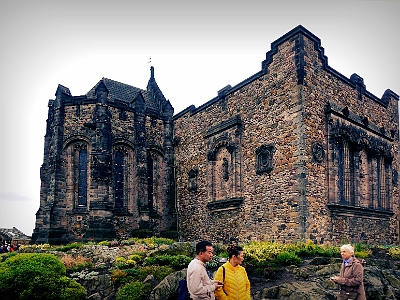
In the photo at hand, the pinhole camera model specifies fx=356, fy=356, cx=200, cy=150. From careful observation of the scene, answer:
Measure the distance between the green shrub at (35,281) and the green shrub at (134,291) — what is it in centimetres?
124

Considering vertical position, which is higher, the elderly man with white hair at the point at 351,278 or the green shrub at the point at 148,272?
the elderly man with white hair at the point at 351,278

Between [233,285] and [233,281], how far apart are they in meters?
0.07

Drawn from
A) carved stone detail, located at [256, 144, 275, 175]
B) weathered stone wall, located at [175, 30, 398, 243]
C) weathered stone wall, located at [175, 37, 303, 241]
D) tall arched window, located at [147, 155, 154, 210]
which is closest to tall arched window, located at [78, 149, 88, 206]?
tall arched window, located at [147, 155, 154, 210]

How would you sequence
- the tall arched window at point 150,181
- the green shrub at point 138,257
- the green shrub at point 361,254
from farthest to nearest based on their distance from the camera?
the tall arched window at point 150,181, the green shrub at point 138,257, the green shrub at point 361,254

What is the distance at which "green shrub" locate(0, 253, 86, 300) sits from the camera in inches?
400

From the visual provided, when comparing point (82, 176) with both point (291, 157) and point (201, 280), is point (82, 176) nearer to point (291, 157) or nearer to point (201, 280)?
point (291, 157)

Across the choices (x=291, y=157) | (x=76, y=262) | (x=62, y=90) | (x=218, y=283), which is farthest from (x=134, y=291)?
(x=62, y=90)

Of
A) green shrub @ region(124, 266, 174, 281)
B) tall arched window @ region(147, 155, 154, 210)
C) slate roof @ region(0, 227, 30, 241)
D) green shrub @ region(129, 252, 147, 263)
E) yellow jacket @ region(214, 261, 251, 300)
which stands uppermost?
tall arched window @ region(147, 155, 154, 210)

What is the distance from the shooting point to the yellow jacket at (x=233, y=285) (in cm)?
618

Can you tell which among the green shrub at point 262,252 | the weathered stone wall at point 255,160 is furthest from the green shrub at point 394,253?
the green shrub at point 262,252

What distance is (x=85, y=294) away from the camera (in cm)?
1109

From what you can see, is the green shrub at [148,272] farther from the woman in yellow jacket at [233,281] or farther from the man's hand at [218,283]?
the man's hand at [218,283]

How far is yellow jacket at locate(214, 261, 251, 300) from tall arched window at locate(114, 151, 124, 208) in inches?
683

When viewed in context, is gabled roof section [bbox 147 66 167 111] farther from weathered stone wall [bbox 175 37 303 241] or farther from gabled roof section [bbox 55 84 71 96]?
gabled roof section [bbox 55 84 71 96]
